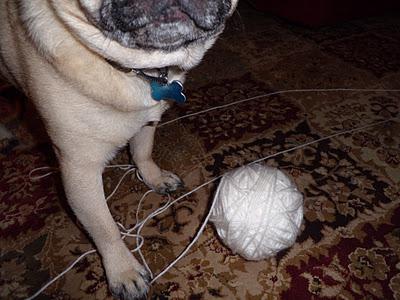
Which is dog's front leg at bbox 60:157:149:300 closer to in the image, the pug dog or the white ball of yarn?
the pug dog

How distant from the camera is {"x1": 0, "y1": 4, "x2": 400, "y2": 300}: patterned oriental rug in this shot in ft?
3.84

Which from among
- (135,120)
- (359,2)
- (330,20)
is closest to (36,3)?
(135,120)

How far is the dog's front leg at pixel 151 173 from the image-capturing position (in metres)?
1.43

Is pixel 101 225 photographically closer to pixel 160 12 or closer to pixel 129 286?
pixel 129 286

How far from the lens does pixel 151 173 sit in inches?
58.0

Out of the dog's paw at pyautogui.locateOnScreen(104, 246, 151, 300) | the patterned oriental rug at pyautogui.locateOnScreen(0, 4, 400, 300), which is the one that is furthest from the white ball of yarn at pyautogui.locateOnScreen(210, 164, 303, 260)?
the dog's paw at pyautogui.locateOnScreen(104, 246, 151, 300)

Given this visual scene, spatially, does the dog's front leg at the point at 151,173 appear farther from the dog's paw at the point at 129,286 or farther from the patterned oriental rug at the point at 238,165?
the dog's paw at the point at 129,286

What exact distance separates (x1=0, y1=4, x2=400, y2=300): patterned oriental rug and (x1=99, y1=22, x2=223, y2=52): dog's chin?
29.6 inches

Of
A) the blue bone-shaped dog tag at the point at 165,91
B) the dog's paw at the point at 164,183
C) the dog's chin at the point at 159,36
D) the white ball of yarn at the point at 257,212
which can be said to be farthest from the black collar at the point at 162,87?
the dog's paw at the point at 164,183

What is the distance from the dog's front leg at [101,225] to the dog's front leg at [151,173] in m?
0.36

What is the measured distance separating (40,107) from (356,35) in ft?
8.88

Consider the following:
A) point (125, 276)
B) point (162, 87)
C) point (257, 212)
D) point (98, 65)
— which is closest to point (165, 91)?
point (162, 87)

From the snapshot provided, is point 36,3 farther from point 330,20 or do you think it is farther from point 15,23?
point 330,20

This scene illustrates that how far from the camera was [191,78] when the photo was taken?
2260mm
